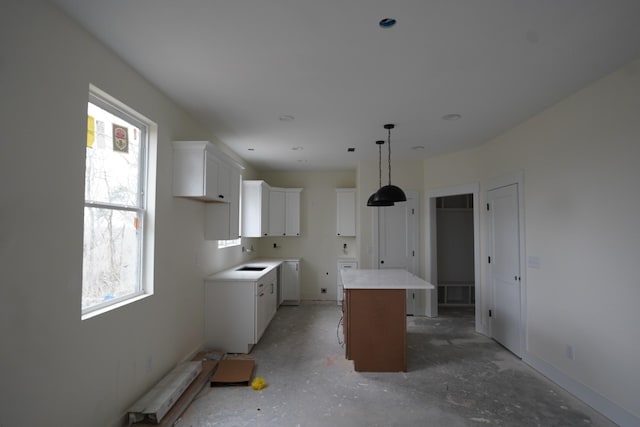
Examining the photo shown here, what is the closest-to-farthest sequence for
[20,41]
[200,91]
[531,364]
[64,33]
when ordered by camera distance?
[20,41] → [64,33] → [200,91] → [531,364]

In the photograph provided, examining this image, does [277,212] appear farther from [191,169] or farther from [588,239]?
[588,239]

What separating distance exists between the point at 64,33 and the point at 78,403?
7.40ft

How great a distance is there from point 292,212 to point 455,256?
343 centimetres

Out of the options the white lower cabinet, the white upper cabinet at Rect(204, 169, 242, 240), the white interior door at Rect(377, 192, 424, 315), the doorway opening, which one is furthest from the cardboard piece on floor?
the doorway opening

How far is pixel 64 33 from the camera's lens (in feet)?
6.29

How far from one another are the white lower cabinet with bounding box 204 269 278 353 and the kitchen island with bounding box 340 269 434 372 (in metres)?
1.23

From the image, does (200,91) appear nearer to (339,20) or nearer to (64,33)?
(64,33)

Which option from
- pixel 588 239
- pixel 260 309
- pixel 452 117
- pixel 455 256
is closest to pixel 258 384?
pixel 260 309

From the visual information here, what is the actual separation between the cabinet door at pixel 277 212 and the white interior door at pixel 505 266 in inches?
150

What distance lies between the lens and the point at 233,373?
3.27 m

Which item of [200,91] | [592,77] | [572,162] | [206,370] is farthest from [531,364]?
[200,91]

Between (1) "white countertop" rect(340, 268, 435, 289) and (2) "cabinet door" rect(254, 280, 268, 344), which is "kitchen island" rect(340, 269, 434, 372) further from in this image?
(2) "cabinet door" rect(254, 280, 268, 344)

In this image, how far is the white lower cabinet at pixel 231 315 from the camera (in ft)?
12.9

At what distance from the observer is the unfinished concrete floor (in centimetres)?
258
